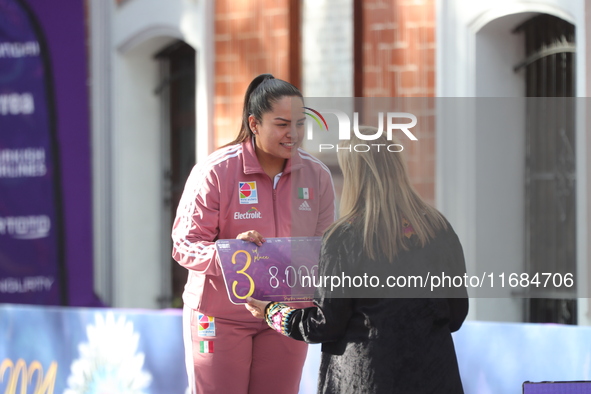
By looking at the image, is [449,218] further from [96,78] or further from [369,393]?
[96,78]

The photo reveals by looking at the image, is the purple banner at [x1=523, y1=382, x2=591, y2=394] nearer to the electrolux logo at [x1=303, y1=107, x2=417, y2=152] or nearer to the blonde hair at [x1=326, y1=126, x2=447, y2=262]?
the blonde hair at [x1=326, y1=126, x2=447, y2=262]

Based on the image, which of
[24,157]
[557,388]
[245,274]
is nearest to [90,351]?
[24,157]

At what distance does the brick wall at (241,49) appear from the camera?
17.7ft

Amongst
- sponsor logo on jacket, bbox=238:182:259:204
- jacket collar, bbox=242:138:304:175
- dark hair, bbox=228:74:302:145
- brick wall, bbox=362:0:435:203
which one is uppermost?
brick wall, bbox=362:0:435:203

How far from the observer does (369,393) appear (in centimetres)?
234

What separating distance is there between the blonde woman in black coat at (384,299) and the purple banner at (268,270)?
0.36 metres

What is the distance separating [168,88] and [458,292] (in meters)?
4.27

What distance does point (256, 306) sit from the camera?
9.14ft

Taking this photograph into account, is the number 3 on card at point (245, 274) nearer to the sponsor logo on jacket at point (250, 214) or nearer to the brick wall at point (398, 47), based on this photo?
the sponsor logo on jacket at point (250, 214)

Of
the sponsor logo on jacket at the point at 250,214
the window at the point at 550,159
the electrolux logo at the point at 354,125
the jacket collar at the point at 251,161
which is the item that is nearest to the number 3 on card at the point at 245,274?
the sponsor logo on jacket at the point at 250,214

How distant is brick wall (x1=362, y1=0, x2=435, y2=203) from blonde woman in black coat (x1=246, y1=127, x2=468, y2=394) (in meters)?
2.02

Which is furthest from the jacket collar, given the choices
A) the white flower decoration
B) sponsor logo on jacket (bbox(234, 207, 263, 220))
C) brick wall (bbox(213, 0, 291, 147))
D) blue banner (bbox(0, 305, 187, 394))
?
brick wall (bbox(213, 0, 291, 147))

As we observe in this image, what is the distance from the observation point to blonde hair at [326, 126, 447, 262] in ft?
7.87

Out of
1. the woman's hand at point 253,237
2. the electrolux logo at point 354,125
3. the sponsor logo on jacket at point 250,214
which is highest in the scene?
the electrolux logo at point 354,125
